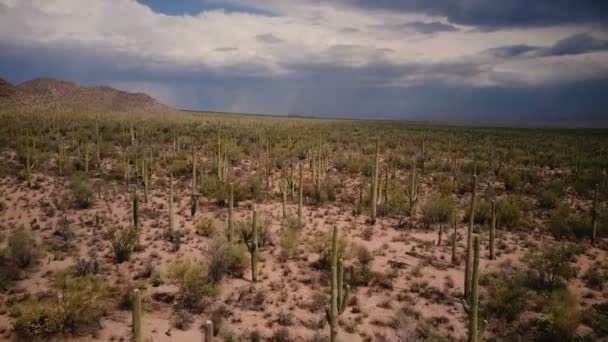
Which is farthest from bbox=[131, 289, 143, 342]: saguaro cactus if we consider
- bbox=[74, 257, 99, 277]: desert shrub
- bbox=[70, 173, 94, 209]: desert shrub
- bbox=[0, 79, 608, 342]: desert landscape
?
bbox=[70, 173, 94, 209]: desert shrub

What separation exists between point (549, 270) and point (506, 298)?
244 cm

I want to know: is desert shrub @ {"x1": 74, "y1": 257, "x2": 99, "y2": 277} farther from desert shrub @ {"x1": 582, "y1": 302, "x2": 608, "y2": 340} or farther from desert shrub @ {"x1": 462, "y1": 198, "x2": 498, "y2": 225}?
desert shrub @ {"x1": 462, "y1": 198, "x2": 498, "y2": 225}

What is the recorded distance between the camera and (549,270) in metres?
9.85

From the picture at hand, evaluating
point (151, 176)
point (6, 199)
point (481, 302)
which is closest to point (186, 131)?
point (151, 176)

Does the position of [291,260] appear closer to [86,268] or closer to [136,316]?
[86,268]

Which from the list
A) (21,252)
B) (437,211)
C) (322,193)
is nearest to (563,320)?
(437,211)

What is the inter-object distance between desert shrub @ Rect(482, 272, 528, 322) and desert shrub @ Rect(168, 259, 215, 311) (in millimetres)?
5793

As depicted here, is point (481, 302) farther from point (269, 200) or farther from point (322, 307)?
point (269, 200)

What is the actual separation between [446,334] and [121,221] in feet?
33.6

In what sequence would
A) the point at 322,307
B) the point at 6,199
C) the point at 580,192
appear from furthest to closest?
the point at 580,192
the point at 6,199
the point at 322,307

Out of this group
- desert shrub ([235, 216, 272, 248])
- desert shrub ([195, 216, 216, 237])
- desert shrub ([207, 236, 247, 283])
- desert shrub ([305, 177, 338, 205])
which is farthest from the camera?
desert shrub ([305, 177, 338, 205])

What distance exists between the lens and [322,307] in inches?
325

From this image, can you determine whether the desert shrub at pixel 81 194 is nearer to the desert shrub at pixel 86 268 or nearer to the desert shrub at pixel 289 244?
the desert shrub at pixel 86 268

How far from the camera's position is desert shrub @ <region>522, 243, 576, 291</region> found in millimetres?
9250
